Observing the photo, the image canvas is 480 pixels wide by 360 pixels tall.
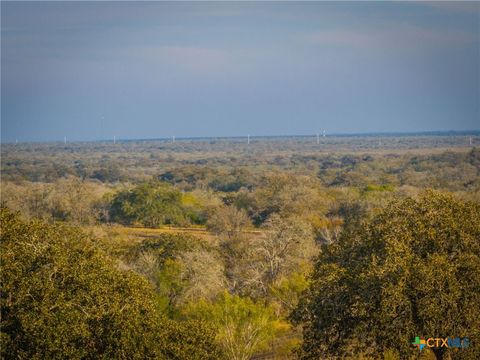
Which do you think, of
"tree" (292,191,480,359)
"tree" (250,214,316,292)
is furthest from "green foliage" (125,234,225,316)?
"tree" (292,191,480,359)

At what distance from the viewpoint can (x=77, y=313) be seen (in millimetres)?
16500

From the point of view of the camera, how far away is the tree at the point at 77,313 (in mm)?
16156

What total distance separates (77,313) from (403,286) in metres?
7.81

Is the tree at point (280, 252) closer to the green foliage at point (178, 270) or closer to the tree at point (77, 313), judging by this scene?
the green foliage at point (178, 270)

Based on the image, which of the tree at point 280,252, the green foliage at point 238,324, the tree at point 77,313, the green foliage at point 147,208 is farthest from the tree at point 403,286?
the green foliage at point 147,208

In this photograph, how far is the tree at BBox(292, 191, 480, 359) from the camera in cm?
1761

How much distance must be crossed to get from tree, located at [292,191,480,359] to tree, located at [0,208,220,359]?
3414 millimetres

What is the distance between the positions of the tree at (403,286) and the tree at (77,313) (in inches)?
134

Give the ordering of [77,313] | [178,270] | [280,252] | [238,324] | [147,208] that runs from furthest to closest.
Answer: [147,208] < [280,252] < [178,270] < [238,324] < [77,313]

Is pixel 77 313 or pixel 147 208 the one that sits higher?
pixel 77 313

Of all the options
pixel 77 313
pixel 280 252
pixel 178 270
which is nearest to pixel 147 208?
pixel 280 252

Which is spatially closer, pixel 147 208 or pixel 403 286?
pixel 403 286

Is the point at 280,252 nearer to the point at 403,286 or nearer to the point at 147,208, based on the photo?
the point at 403,286

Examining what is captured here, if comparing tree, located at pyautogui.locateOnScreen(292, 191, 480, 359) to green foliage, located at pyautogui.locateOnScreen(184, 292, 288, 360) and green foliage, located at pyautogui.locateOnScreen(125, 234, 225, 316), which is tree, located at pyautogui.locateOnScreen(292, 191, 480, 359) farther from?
green foliage, located at pyautogui.locateOnScreen(125, 234, 225, 316)
